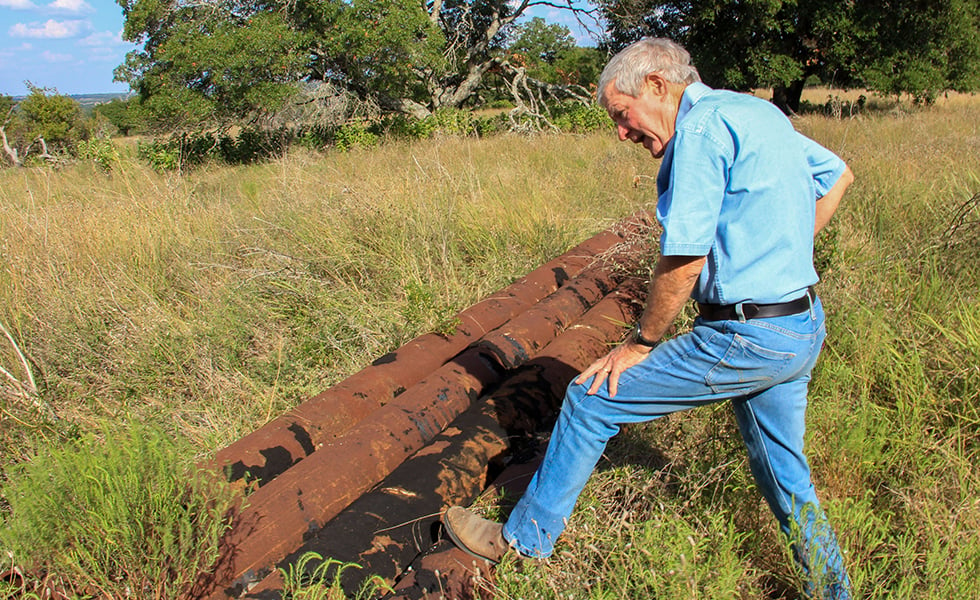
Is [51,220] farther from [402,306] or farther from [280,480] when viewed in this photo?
[280,480]

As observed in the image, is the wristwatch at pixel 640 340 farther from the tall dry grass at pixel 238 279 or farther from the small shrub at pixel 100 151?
the small shrub at pixel 100 151

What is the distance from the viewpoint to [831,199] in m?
2.16

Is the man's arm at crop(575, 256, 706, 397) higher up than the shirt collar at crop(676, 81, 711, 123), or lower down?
lower down

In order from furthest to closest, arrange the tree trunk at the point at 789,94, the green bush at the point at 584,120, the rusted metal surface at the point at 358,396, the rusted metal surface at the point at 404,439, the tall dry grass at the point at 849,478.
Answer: the tree trunk at the point at 789,94
the green bush at the point at 584,120
the rusted metal surface at the point at 358,396
the rusted metal surface at the point at 404,439
the tall dry grass at the point at 849,478

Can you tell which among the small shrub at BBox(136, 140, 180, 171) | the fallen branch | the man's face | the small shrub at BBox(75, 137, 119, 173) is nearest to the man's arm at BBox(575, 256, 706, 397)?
the man's face

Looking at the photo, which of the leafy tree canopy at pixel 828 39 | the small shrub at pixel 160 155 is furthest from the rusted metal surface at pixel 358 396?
the leafy tree canopy at pixel 828 39

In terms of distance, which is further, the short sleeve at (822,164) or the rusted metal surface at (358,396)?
the rusted metal surface at (358,396)

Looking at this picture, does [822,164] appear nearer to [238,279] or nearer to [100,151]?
[238,279]

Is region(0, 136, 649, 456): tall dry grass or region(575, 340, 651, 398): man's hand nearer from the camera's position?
region(575, 340, 651, 398): man's hand

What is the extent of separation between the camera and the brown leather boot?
7.48ft

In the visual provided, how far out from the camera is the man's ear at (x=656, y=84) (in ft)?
6.16

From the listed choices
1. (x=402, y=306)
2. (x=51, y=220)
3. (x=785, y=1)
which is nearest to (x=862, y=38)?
(x=785, y=1)

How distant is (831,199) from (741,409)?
2.53 ft

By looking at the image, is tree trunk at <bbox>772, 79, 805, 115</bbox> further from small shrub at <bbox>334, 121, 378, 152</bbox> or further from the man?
the man
